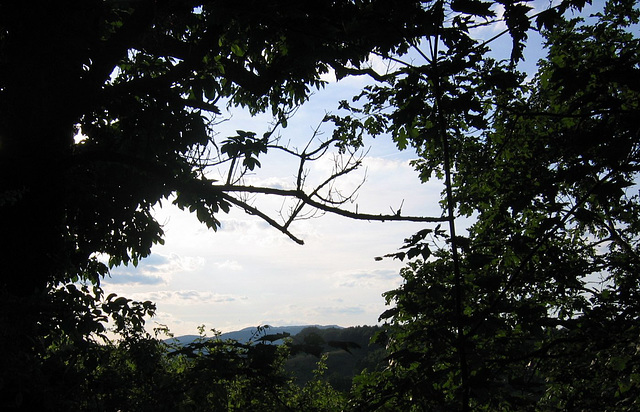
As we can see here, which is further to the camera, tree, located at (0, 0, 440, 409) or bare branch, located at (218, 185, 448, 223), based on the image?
bare branch, located at (218, 185, 448, 223)

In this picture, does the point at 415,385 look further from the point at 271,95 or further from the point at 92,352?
the point at 271,95

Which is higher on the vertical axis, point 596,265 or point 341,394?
point 596,265

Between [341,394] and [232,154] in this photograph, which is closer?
[341,394]

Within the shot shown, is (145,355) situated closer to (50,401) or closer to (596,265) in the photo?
(50,401)

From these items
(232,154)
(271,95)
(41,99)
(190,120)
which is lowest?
(232,154)

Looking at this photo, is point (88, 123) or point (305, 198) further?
point (88, 123)

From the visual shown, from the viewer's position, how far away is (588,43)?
8.91 metres

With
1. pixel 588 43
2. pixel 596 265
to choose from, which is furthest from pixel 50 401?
→ pixel 588 43

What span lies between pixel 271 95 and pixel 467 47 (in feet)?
17.2

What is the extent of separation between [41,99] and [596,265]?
17.8 feet

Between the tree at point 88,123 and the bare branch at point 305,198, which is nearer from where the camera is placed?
the tree at point 88,123

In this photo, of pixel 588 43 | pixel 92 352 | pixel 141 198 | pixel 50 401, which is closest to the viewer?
pixel 50 401

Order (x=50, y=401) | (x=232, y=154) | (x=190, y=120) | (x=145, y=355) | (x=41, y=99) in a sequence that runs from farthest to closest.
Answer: (x=190, y=120) → (x=232, y=154) → (x=41, y=99) → (x=145, y=355) → (x=50, y=401)

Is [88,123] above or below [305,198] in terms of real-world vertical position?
above
